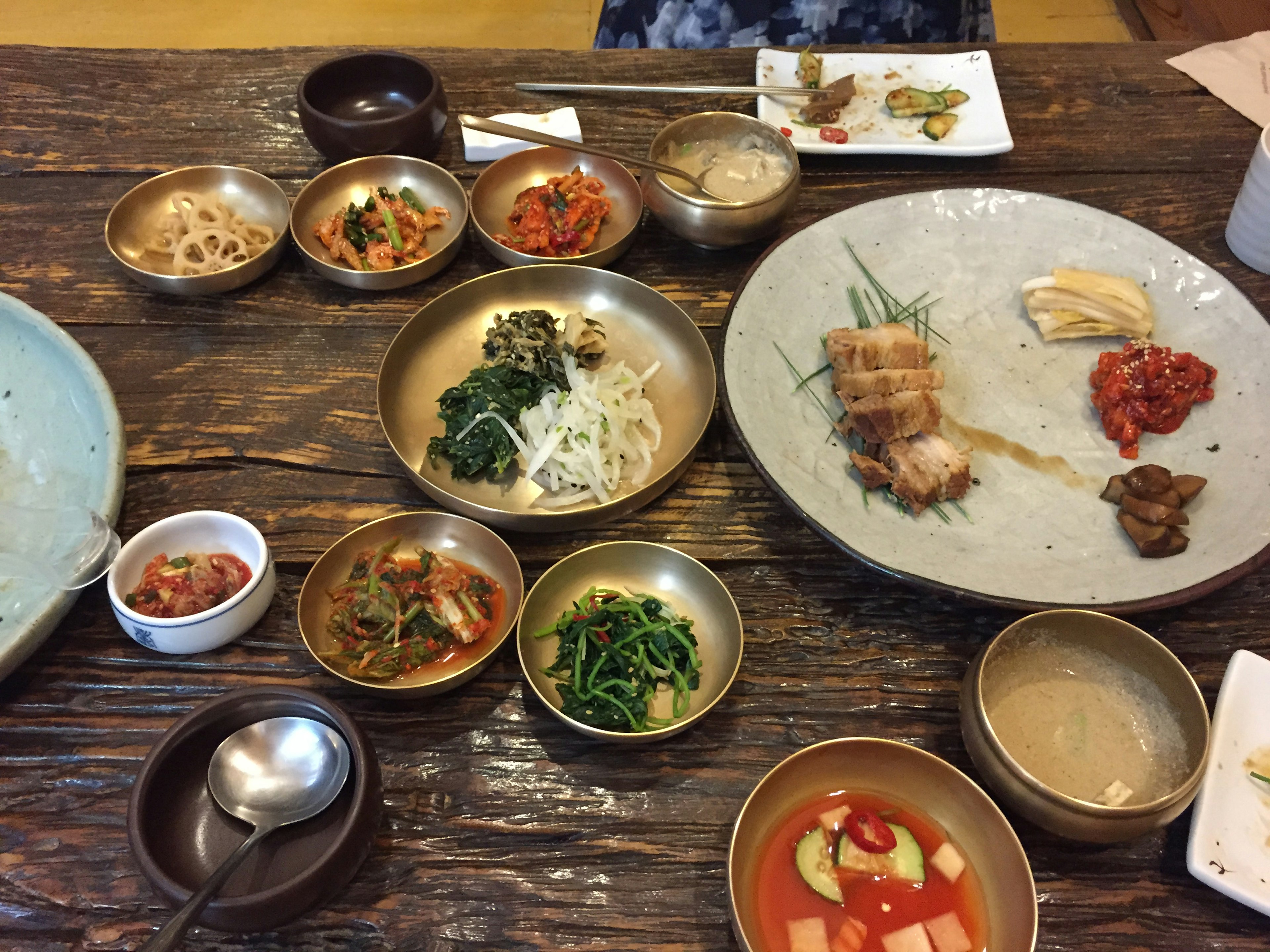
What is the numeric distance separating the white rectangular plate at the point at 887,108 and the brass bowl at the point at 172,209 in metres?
1.78

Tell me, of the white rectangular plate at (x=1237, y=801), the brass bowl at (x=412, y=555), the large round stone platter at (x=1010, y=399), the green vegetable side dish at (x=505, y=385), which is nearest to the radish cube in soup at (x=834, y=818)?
the large round stone platter at (x=1010, y=399)

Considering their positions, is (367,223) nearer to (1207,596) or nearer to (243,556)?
(243,556)

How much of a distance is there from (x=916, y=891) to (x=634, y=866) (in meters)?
0.55

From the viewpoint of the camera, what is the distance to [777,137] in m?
2.77

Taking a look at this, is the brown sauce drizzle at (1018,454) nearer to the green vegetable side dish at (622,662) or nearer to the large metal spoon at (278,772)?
the green vegetable side dish at (622,662)

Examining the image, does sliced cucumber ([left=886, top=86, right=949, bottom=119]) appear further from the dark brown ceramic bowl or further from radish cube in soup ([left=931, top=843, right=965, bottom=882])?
the dark brown ceramic bowl

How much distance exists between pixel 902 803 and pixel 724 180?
→ 6.56 feet

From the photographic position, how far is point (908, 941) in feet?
4.93

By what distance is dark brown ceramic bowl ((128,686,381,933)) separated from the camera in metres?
1.43

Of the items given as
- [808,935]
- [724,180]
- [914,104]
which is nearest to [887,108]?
[914,104]

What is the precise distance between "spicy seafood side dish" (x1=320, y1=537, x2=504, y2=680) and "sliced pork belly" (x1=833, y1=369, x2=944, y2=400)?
1.10 m

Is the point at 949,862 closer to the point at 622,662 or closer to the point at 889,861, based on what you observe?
the point at 889,861

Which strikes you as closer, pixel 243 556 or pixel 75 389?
pixel 243 556


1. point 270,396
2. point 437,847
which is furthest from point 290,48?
point 437,847
